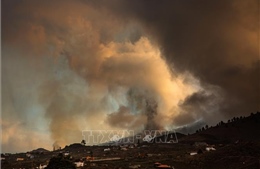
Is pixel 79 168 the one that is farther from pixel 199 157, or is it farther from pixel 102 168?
pixel 199 157

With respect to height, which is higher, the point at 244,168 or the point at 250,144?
the point at 250,144

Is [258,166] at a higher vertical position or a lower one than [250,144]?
lower

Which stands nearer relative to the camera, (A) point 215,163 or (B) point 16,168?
(A) point 215,163

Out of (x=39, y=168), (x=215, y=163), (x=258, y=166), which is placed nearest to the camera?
(x=258, y=166)

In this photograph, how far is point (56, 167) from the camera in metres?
140

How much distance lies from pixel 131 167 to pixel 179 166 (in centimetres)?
2112

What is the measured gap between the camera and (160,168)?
5684 inches

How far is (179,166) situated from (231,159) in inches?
888

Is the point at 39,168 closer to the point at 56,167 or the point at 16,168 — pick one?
the point at 16,168

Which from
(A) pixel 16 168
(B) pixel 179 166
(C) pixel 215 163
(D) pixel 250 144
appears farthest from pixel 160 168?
(A) pixel 16 168

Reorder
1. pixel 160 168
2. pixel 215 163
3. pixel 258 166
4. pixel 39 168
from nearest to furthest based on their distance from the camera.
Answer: pixel 258 166 < pixel 160 168 < pixel 215 163 < pixel 39 168

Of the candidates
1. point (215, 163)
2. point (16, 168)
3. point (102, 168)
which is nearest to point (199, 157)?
point (215, 163)

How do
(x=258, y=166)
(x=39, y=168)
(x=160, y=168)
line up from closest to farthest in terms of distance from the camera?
(x=258, y=166) → (x=160, y=168) → (x=39, y=168)

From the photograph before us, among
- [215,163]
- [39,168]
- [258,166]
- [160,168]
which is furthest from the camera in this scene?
[39,168]
